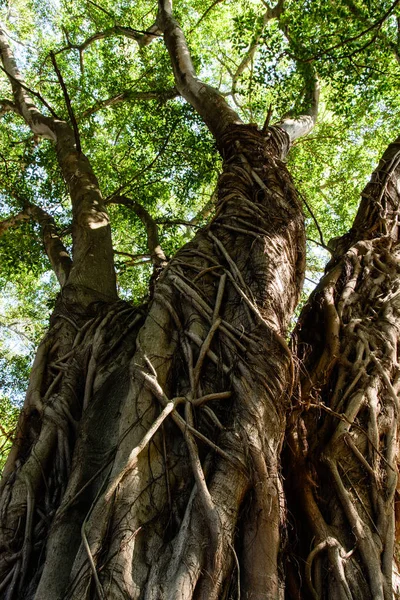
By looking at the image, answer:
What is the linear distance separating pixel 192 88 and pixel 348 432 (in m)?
3.37

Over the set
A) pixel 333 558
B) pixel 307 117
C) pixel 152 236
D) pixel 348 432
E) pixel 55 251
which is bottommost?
pixel 333 558

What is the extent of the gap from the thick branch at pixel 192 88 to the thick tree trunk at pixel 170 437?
1286 millimetres

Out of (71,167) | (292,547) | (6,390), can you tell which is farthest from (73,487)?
(6,390)

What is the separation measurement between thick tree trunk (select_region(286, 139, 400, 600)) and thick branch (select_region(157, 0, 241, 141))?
156cm

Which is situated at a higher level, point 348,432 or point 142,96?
point 142,96

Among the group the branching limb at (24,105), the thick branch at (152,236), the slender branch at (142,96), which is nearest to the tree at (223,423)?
the thick branch at (152,236)

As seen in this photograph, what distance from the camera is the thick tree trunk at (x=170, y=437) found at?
5.32 feet

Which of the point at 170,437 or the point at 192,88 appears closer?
the point at 170,437

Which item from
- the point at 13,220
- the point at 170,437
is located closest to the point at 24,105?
the point at 13,220

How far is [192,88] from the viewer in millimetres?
4465

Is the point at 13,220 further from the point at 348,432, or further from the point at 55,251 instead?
the point at 348,432

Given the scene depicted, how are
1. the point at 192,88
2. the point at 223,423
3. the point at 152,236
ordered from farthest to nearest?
the point at 152,236 < the point at 192,88 < the point at 223,423

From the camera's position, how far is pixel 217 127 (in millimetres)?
4000

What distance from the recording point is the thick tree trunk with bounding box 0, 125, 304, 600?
1.62 m
